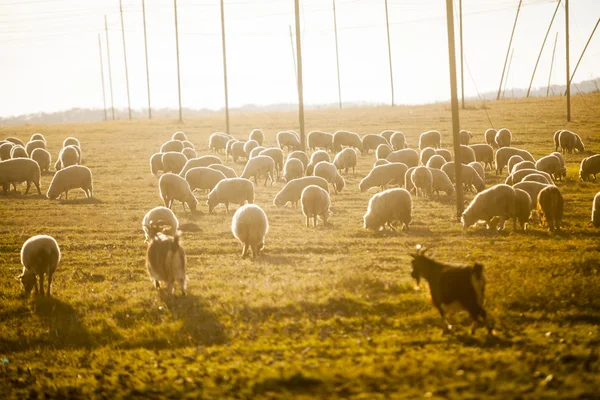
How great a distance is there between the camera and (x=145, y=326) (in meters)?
10.8

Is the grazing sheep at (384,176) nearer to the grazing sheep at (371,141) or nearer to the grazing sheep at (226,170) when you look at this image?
the grazing sheep at (226,170)

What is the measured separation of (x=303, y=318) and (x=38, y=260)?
5942mm

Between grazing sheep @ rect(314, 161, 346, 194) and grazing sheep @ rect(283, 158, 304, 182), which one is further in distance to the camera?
grazing sheep @ rect(283, 158, 304, 182)

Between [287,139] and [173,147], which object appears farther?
[287,139]

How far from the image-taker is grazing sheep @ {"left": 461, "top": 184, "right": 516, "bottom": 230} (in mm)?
16781

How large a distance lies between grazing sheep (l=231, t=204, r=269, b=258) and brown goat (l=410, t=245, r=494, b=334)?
6013 mm

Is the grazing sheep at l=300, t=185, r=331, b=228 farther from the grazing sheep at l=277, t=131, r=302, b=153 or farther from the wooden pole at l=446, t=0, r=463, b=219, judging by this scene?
the grazing sheep at l=277, t=131, r=302, b=153

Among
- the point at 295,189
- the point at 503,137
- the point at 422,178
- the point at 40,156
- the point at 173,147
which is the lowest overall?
the point at 295,189

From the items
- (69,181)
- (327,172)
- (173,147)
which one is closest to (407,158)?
(327,172)

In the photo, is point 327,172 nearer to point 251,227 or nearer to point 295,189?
point 295,189

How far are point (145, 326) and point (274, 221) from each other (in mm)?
9647

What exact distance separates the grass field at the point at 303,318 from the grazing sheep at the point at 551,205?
0.34 m


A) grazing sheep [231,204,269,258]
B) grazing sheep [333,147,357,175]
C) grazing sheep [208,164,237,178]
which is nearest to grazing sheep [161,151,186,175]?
grazing sheep [208,164,237,178]

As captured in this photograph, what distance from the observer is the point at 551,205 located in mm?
16109
